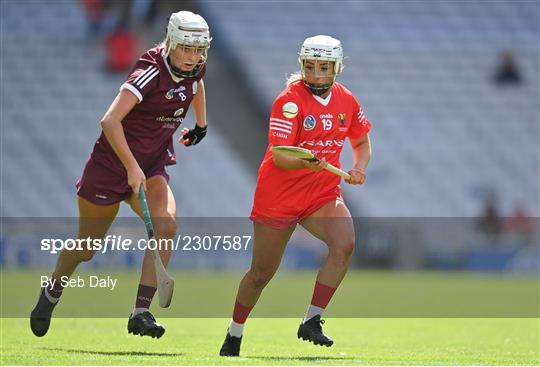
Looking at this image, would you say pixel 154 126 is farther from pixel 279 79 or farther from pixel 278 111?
pixel 279 79

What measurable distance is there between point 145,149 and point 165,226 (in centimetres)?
59

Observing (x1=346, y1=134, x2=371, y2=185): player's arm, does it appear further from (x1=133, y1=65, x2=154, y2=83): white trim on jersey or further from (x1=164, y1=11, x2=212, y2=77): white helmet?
(x1=133, y1=65, x2=154, y2=83): white trim on jersey

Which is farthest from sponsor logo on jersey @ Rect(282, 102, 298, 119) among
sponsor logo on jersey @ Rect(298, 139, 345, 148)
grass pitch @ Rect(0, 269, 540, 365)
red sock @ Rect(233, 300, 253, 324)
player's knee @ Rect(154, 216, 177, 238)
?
grass pitch @ Rect(0, 269, 540, 365)

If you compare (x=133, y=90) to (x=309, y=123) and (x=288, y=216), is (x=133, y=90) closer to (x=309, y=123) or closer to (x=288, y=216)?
(x=309, y=123)

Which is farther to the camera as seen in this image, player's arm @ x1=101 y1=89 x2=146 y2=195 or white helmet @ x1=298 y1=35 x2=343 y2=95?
white helmet @ x1=298 y1=35 x2=343 y2=95

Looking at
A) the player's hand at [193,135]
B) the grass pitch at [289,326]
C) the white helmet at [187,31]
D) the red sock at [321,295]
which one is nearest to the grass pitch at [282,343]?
the grass pitch at [289,326]

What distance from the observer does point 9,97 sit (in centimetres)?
2398

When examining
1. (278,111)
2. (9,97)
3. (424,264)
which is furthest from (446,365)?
(9,97)

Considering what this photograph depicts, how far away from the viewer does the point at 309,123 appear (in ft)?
25.1

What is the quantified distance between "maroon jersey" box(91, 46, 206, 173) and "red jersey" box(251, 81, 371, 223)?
2.47 feet

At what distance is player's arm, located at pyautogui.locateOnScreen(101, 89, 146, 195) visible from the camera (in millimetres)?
7457

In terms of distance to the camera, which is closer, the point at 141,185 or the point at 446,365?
the point at 446,365

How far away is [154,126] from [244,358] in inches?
69.5

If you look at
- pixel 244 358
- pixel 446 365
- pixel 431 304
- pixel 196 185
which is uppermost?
pixel 446 365
